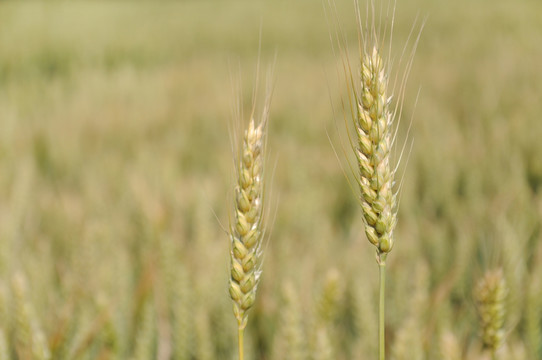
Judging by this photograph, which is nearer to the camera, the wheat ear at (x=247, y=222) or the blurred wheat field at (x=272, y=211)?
the wheat ear at (x=247, y=222)

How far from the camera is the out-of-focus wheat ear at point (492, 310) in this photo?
25.2 inches

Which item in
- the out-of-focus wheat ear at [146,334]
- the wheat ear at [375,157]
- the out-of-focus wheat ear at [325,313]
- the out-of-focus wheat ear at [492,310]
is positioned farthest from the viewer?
the out-of-focus wheat ear at [146,334]

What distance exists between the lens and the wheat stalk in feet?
1.67

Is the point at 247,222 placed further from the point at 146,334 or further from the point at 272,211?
the point at 272,211

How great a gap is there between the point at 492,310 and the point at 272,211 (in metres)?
1.47

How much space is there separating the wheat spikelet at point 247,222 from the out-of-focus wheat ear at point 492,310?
30 cm

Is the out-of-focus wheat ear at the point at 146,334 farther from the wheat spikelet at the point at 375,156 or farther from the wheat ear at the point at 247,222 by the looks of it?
the wheat spikelet at the point at 375,156

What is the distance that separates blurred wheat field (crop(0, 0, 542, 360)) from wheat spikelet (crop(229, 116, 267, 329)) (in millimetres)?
29

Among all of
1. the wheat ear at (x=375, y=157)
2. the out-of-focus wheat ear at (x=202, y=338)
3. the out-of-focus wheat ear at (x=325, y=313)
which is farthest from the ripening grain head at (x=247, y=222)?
the out-of-focus wheat ear at (x=202, y=338)

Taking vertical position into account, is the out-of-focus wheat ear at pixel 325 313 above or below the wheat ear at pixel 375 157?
below

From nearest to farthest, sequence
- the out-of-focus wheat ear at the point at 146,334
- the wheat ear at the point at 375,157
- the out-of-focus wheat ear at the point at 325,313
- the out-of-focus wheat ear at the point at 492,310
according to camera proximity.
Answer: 1. the wheat ear at the point at 375,157
2. the out-of-focus wheat ear at the point at 492,310
3. the out-of-focus wheat ear at the point at 325,313
4. the out-of-focus wheat ear at the point at 146,334

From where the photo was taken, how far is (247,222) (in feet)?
1.75

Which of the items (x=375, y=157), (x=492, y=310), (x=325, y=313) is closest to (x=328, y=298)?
(x=325, y=313)

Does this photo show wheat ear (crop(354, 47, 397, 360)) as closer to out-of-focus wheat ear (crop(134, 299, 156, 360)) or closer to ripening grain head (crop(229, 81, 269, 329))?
ripening grain head (crop(229, 81, 269, 329))
